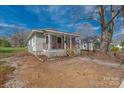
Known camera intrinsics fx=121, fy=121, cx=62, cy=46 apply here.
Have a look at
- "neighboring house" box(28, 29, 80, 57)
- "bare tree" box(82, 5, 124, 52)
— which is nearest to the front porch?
"neighboring house" box(28, 29, 80, 57)

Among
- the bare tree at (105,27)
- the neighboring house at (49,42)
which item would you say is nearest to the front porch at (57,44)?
the neighboring house at (49,42)

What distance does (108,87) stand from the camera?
2961 mm

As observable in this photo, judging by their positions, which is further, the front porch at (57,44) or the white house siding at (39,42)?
the white house siding at (39,42)

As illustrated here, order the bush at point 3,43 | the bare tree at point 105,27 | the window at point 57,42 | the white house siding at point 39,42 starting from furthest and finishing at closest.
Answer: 1. the bush at point 3,43
2. the window at point 57,42
3. the white house siding at point 39,42
4. the bare tree at point 105,27

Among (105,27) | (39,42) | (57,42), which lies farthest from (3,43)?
(105,27)

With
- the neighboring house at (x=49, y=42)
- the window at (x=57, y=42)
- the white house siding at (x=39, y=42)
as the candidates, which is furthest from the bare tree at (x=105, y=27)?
the white house siding at (x=39, y=42)

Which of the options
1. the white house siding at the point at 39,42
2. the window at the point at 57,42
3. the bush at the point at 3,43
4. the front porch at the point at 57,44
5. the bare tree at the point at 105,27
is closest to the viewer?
the front porch at the point at 57,44

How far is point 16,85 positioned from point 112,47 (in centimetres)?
757

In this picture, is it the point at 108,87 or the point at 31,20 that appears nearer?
the point at 108,87

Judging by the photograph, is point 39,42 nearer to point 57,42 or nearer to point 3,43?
point 57,42

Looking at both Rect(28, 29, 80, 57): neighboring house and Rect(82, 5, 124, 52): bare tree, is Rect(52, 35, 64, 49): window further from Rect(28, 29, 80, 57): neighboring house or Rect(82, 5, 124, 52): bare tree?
Rect(82, 5, 124, 52): bare tree

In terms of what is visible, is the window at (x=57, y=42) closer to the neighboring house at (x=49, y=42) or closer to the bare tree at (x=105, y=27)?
the neighboring house at (x=49, y=42)
